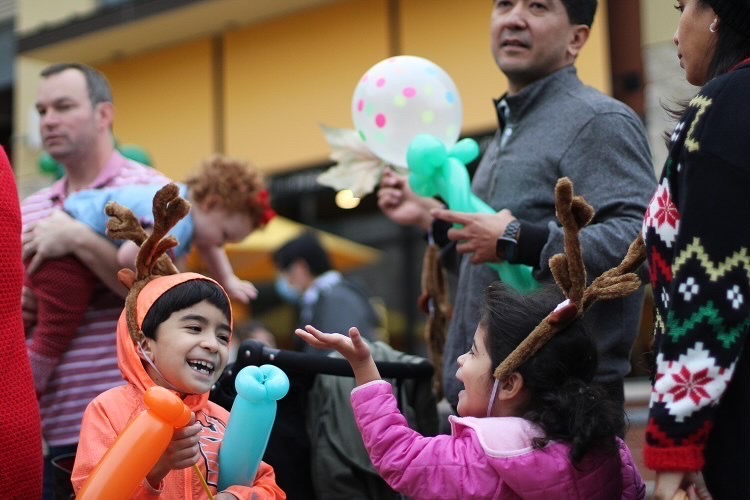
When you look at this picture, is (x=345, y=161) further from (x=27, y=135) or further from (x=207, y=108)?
(x=27, y=135)

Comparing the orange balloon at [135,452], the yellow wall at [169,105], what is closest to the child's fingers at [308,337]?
the orange balloon at [135,452]

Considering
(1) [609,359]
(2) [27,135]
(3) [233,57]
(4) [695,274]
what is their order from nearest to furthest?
(4) [695,274], (1) [609,359], (3) [233,57], (2) [27,135]

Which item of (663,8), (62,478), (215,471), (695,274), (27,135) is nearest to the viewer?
(695,274)

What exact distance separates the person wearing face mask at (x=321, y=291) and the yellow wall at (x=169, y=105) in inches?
180

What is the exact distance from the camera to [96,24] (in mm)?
12383

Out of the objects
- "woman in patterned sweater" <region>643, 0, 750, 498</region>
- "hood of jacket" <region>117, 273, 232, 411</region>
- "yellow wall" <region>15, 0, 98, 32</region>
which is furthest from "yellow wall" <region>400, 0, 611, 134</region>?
"woman in patterned sweater" <region>643, 0, 750, 498</region>

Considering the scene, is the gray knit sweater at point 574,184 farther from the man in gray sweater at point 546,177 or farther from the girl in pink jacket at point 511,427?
the girl in pink jacket at point 511,427

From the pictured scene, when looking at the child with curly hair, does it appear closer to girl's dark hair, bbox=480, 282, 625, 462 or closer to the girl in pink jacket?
the girl in pink jacket

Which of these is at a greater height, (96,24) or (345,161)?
(345,161)

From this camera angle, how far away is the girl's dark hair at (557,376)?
257 centimetres

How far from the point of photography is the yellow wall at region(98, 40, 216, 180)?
12250 mm

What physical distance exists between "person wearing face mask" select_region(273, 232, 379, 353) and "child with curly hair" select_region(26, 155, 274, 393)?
6.43 ft

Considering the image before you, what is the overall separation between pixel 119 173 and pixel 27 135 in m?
9.89

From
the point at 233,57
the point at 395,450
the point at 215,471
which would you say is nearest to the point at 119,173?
the point at 215,471
